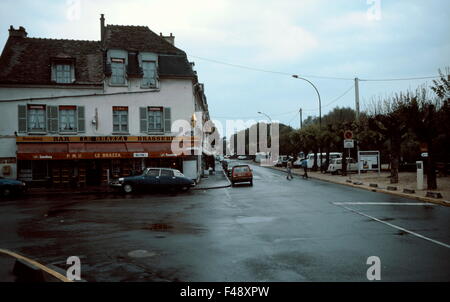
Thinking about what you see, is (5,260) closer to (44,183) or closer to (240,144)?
(44,183)

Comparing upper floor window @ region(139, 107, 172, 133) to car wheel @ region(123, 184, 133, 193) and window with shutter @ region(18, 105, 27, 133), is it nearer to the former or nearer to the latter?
car wheel @ region(123, 184, 133, 193)

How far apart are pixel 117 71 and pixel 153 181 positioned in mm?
10170

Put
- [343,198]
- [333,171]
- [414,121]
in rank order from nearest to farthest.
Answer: [343,198] → [414,121] → [333,171]

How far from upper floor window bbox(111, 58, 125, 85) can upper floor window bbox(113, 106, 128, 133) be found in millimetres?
1914

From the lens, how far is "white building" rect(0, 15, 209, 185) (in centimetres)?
2728

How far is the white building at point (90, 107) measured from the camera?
2728 cm

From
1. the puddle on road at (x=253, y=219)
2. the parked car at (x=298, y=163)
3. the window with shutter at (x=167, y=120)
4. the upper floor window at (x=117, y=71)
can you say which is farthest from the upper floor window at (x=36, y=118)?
the parked car at (x=298, y=163)

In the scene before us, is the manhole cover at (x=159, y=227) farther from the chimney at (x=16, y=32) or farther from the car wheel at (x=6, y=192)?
the chimney at (x=16, y=32)

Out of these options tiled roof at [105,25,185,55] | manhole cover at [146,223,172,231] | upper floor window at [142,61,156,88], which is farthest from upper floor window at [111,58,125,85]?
manhole cover at [146,223,172,231]

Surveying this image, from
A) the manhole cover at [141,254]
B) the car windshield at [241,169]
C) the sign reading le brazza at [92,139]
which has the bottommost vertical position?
the manhole cover at [141,254]

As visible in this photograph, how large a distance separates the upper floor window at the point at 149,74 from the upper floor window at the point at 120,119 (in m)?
2.45
